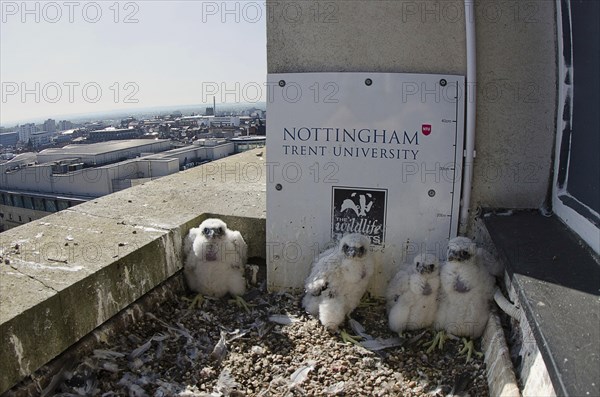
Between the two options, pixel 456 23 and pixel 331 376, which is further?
pixel 456 23

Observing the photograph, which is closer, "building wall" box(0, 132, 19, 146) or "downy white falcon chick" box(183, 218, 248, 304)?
"downy white falcon chick" box(183, 218, 248, 304)

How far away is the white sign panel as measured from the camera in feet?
9.45

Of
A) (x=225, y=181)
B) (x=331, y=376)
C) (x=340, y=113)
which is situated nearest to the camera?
(x=331, y=376)

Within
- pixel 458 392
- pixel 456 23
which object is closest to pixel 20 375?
pixel 458 392

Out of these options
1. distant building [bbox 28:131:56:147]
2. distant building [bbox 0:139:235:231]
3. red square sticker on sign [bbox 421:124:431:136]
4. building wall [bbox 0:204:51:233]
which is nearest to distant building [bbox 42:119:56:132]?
distant building [bbox 28:131:56:147]

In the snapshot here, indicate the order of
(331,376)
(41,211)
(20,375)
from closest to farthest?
(20,375) → (331,376) → (41,211)

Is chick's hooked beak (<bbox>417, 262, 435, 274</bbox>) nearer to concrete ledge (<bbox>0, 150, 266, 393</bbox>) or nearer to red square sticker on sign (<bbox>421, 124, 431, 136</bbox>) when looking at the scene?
red square sticker on sign (<bbox>421, 124, 431, 136</bbox>)

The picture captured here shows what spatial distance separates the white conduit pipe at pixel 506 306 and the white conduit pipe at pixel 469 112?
0.58m

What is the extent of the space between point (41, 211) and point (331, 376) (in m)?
14.9

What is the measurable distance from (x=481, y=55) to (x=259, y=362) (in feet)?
7.61

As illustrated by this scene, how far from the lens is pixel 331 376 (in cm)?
243

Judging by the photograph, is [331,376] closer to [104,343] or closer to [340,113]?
[104,343]

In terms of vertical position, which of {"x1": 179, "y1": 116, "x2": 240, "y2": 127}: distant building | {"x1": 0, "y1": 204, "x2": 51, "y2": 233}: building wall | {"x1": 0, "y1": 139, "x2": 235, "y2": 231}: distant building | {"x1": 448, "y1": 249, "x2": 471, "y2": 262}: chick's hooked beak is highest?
{"x1": 179, "y1": 116, "x2": 240, "y2": 127}: distant building

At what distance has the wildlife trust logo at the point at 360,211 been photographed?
3035 mm
